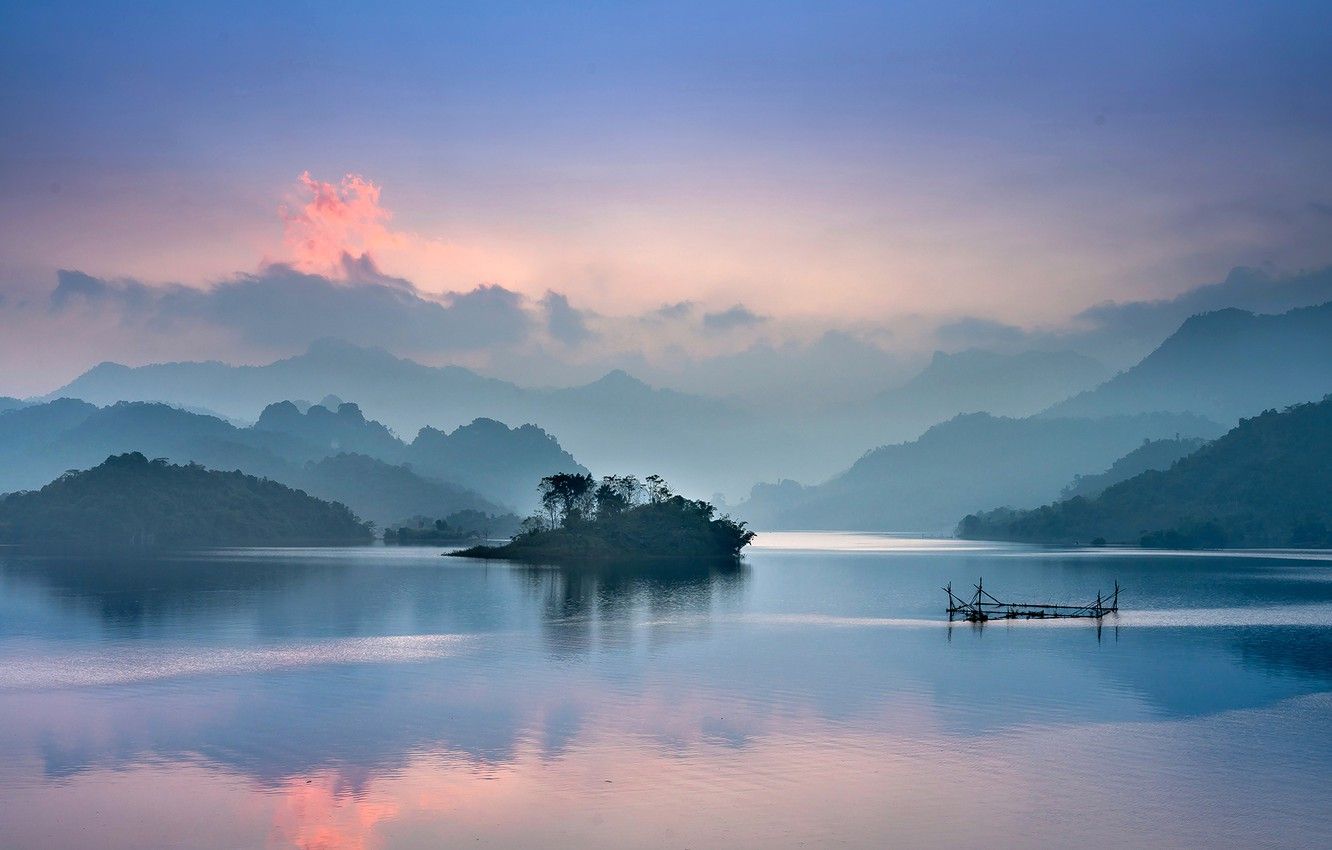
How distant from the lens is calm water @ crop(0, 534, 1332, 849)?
2856 cm

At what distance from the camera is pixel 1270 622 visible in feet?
270

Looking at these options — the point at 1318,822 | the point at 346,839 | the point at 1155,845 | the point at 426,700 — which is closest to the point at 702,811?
the point at 346,839

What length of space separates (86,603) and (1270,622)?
3704 inches

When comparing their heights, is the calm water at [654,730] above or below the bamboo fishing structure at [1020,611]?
below

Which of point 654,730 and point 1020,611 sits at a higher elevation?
point 1020,611

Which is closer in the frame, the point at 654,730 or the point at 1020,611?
the point at 654,730

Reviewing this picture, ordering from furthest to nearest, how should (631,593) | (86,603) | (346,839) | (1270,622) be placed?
1. (631,593)
2. (86,603)
3. (1270,622)
4. (346,839)

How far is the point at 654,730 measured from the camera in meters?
39.9

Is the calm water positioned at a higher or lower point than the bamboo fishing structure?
lower

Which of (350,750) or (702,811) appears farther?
(350,750)

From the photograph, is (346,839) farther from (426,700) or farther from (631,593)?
(631,593)

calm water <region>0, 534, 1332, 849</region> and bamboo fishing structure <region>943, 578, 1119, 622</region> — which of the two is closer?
calm water <region>0, 534, 1332, 849</region>

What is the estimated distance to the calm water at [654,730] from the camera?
93.7 feet

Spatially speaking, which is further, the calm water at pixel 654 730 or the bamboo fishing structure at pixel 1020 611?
the bamboo fishing structure at pixel 1020 611
